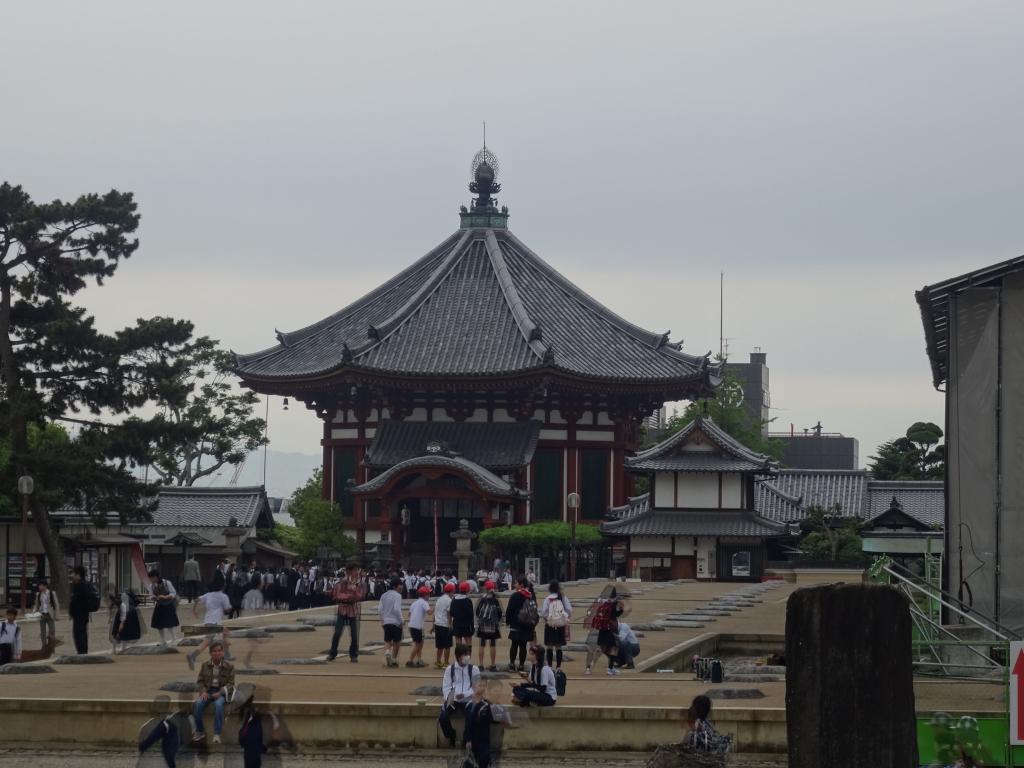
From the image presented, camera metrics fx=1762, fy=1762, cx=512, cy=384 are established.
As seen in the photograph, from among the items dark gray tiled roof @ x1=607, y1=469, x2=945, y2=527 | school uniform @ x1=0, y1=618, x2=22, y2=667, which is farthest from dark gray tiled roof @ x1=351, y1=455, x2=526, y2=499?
school uniform @ x1=0, y1=618, x2=22, y2=667

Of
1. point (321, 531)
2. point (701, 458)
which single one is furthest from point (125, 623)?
point (321, 531)

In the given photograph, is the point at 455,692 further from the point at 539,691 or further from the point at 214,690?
the point at 214,690

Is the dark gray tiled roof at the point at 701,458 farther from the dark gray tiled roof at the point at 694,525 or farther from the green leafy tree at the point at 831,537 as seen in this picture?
the green leafy tree at the point at 831,537

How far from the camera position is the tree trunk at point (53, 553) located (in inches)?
1982

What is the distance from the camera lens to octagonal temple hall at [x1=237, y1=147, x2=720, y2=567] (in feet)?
241

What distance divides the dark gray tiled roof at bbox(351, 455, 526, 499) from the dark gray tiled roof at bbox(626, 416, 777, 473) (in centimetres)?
533

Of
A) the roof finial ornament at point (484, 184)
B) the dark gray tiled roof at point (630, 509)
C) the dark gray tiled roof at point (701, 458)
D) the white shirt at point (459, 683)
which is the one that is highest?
the roof finial ornament at point (484, 184)

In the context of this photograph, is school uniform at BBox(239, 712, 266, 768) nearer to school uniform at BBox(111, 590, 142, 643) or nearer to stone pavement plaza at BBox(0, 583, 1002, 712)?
stone pavement plaza at BBox(0, 583, 1002, 712)

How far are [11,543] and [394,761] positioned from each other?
33062 millimetres

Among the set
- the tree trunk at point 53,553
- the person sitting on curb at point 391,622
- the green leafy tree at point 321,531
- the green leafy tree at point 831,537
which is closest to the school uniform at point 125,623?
the person sitting on curb at point 391,622

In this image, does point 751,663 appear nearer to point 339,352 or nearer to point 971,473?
point 971,473

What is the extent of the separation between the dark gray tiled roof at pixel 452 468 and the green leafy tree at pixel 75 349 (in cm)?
1960

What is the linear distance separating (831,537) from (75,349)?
1351 inches

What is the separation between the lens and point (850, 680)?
11.7 meters
